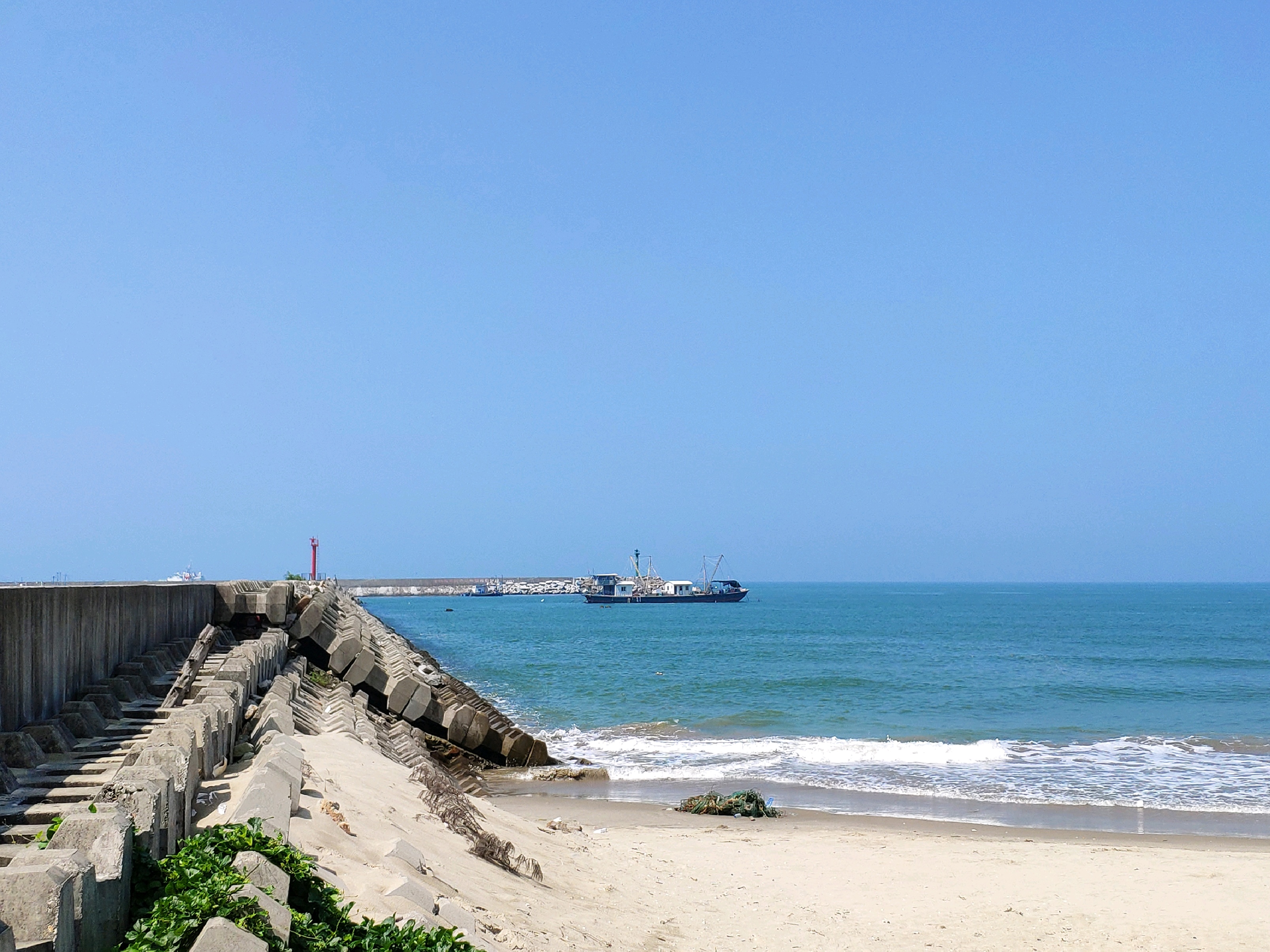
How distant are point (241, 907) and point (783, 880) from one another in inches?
308

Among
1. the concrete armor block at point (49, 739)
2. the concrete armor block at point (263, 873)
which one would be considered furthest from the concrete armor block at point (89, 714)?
the concrete armor block at point (263, 873)

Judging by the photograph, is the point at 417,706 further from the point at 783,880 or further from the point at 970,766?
the point at 970,766

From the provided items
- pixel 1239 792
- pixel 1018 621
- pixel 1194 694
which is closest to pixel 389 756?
pixel 1239 792

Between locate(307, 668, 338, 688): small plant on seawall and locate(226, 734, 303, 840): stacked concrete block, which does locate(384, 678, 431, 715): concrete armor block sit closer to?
locate(307, 668, 338, 688): small plant on seawall

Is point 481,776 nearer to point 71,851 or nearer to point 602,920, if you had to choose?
point 602,920

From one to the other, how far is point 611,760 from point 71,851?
17.2 meters

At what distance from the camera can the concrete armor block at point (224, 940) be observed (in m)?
3.54

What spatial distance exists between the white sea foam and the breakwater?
353 centimetres

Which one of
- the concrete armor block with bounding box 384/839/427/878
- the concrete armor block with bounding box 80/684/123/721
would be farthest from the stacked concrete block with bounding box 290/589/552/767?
the concrete armor block with bounding box 384/839/427/878

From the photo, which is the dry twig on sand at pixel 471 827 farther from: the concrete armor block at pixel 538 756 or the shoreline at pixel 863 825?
the concrete armor block at pixel 538 756

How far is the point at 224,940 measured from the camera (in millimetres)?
3562

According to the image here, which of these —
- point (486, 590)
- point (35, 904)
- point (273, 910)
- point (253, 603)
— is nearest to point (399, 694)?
point (253, 603)

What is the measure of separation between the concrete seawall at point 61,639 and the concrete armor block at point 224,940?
4.47 metres

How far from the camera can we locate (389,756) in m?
11.2
